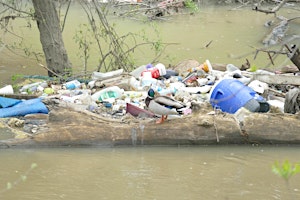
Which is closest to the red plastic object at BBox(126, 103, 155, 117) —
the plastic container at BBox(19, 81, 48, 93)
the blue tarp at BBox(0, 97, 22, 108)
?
the blue tarp at BBox(0, 97, 22, 108)

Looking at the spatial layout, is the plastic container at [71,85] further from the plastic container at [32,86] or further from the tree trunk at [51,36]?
the tree trunk at [51,36]

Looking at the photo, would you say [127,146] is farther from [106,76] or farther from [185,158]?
[106,76]

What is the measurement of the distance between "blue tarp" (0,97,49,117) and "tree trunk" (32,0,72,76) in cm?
186

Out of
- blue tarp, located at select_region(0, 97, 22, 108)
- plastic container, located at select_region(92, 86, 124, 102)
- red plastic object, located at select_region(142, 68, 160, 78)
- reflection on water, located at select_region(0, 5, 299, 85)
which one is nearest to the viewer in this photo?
blue tarp, located at select_region(0, 97, 22, 108)

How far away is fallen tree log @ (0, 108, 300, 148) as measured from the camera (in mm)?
5766

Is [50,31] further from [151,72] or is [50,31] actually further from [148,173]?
[148,173]

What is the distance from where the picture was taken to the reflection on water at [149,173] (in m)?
4.75

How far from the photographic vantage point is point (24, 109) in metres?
6.78

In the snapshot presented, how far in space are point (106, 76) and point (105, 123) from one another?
7.90 feet

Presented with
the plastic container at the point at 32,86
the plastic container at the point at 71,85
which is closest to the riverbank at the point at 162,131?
the plastic container at the point at 71,85

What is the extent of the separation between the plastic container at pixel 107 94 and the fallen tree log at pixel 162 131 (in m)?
1.41

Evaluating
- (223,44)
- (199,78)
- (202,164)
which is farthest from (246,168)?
(223,44)

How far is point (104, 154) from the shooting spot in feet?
18.7

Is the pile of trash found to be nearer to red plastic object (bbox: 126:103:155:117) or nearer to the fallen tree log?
red plastic object (bbox: 126:103:155:117)
